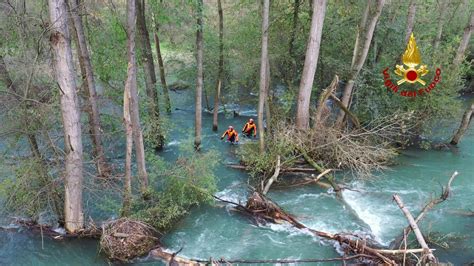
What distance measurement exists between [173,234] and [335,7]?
11.4 metres

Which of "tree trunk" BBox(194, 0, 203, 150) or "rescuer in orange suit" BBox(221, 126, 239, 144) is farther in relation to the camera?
"rescuer in orange suit" BBox(221, 126, 239, 144)

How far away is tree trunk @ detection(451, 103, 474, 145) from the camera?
15.1 meters

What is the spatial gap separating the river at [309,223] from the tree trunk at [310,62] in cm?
265

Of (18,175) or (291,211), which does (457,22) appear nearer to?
(291,211)

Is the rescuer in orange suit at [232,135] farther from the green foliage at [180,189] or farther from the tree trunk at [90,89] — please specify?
the tree trunk at [90,89]

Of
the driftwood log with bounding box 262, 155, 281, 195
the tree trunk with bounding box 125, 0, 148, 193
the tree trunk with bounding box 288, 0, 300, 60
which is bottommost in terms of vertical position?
the driftwood log with bounding box 262, 155, 281, 195

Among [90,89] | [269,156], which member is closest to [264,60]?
[269,156]

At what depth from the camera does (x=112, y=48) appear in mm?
13008

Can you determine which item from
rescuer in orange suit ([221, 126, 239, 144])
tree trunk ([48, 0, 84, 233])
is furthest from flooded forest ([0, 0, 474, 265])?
rescuer in orange suit ([221, 126, 239, 144])

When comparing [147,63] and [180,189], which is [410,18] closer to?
[147,63]

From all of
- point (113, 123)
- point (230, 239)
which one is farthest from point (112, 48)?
point (230, 239)

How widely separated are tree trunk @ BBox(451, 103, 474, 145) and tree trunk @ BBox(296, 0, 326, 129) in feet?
21.0

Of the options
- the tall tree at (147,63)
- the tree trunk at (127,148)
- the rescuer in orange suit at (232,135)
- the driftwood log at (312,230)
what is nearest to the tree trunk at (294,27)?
the rescuer in orange suit at (232,135)

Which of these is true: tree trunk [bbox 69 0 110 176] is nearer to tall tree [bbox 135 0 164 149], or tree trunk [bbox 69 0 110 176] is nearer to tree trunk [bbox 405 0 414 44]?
tall tree [bbox 135 0 164 149]
